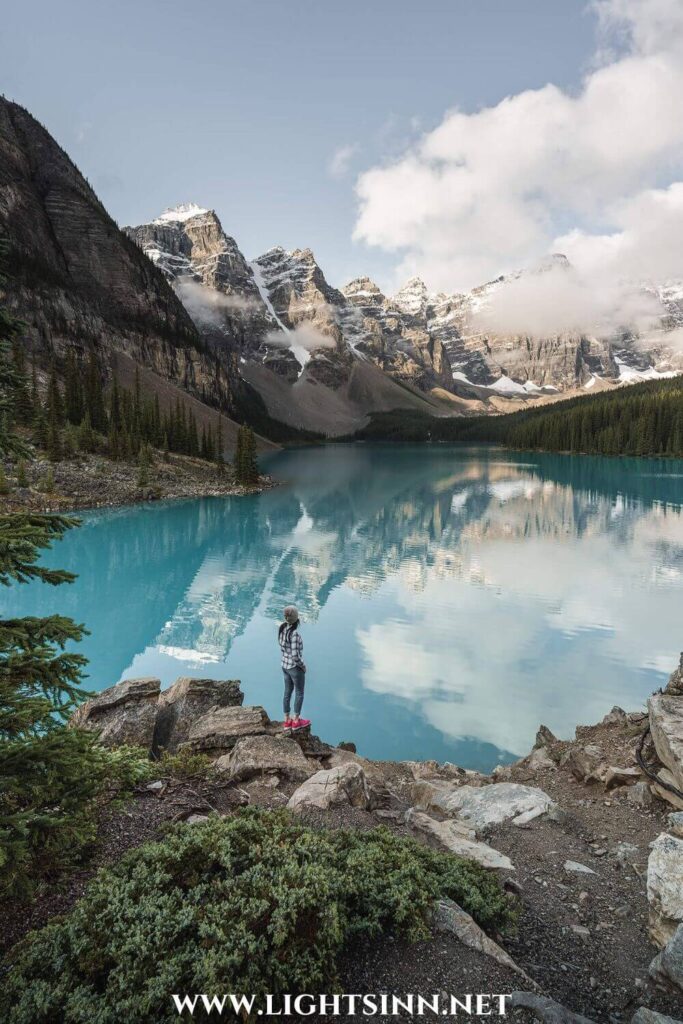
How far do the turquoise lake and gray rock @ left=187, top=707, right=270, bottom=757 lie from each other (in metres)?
4.31

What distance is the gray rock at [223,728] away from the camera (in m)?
11.3

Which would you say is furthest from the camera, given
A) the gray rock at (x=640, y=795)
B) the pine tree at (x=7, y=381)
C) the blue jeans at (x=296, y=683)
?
the blue jeans at (x=296, y=683)

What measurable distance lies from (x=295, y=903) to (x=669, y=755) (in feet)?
24.6

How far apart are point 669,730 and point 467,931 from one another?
6022 millimetres

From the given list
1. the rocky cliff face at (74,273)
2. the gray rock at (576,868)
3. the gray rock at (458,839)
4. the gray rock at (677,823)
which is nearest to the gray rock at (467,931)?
the gray rock at (458,839)

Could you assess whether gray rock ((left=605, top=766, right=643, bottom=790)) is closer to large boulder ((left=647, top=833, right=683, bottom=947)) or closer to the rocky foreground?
the rocky foreground

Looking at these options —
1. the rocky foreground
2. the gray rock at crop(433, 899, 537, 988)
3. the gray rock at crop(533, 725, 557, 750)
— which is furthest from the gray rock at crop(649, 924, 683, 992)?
the gray rock at crop(533, 725, 557, 750)

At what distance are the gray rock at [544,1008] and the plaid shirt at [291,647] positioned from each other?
8.49 meters

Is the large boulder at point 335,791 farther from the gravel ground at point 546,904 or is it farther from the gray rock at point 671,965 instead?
the gray rock at point 671,965

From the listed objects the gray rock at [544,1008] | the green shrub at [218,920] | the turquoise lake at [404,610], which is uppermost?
the green shrub at [218,920]

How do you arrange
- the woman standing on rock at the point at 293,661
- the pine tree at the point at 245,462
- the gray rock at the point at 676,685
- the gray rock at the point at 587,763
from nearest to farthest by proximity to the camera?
1. the gray rock at the point at 587,763
2. the gray rock at the point at 676,685
3. the woman standing on rock at the point at 293,661
4. the pine tree at the point at 245,462

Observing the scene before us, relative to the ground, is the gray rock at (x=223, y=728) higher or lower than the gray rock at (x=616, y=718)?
higher

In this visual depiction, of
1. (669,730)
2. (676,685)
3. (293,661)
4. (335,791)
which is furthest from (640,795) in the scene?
(293,661)

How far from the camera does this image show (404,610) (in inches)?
1075
